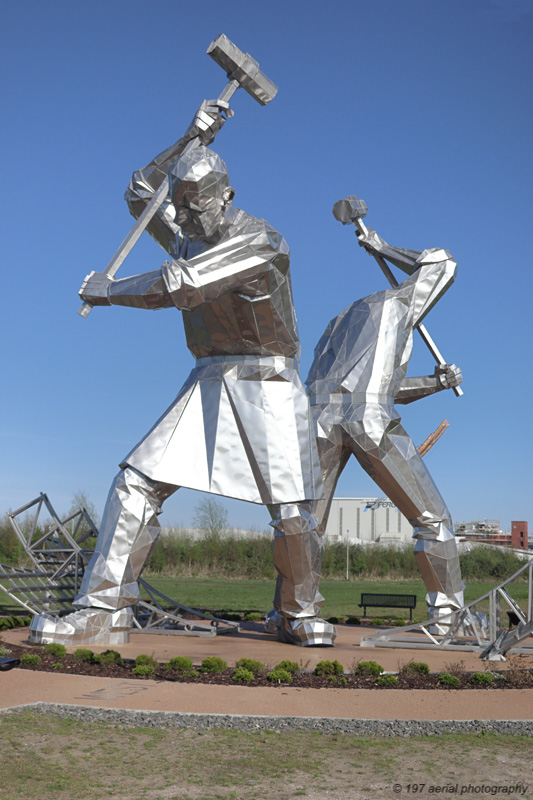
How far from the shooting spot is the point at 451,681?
8562mm

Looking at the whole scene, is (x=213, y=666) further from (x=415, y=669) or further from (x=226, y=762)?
(x=226, y=762)

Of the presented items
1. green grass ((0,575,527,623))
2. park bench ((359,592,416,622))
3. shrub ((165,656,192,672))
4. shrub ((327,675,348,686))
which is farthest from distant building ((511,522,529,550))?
shrub ((165,656,192,672))

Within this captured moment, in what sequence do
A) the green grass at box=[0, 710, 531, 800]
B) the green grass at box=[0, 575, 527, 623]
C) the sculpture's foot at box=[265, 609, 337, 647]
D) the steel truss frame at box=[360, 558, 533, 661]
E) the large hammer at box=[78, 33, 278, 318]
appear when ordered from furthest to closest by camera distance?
the green grass at box=[0, 575, 527, 623], the sculpture's foot at box=[265, 609, 337, 647], the large hammer at box=[78, 33, 278, 318], the steel truss frame at box=[360, 558, 533, 661], the green grass at box=[0, 710, 531, 800]

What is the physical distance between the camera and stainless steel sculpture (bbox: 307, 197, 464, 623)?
12281mm

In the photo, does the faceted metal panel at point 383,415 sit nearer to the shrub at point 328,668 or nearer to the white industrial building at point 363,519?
the shrub at point 328,668

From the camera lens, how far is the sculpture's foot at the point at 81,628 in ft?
32.0

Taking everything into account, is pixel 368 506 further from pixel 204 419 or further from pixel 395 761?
pixel 395 761

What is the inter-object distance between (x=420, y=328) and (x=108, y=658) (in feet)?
24.1

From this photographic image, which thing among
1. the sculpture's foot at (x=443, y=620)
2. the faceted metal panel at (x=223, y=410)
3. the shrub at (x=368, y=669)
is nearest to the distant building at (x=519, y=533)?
the sculpture's foot at (x=443, y=620)

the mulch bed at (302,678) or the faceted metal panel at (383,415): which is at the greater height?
the faceted metal panel at (383,415)

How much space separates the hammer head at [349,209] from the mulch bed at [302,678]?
7717mm

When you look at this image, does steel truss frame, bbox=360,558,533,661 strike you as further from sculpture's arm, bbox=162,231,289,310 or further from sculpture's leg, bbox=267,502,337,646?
sculpture's arm, bbox=162,231,289,310

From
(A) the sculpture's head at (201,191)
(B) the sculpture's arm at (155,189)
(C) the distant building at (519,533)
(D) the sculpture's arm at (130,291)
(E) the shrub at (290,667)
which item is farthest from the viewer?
(C) the distant building at (519,533)

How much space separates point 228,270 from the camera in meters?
9.29
